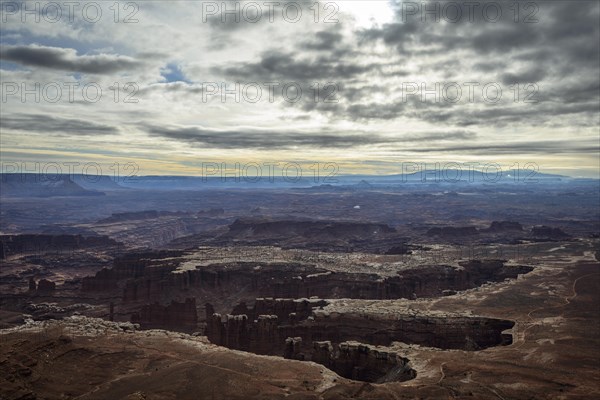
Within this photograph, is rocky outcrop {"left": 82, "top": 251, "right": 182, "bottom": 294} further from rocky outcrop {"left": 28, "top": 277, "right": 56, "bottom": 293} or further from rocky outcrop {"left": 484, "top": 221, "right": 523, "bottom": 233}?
rocky outcrop {"left": 484, "top": 221, "right": 523, "bottom": 233}

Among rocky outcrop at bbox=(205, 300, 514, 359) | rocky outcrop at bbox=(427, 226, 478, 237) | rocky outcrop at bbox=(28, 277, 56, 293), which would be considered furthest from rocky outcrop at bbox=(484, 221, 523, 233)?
rocky outcrop at bbox=(28, 277, 56, 293)

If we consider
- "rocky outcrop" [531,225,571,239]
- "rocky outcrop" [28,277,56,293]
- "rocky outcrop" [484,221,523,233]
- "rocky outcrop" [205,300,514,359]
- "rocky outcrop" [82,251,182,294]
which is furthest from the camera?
"rocky outcrop" [484,221,523,233]

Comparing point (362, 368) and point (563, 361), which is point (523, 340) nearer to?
point (563, 361)

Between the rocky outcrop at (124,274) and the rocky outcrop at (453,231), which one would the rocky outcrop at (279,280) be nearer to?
the rocky outcrop at (124,274)

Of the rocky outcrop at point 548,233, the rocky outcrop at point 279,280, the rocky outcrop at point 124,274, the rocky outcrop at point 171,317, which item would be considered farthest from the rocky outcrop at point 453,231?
the rocky outcrop at point 171,317

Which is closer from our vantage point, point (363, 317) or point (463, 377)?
point (463, 377)

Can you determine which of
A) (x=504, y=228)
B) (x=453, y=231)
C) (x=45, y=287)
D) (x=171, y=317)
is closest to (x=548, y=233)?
(x=504, y=228)

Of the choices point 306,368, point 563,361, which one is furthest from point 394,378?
point 563,361

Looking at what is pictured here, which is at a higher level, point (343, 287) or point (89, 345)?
point (89, 345)

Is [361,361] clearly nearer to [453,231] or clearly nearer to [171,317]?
[171,317]
